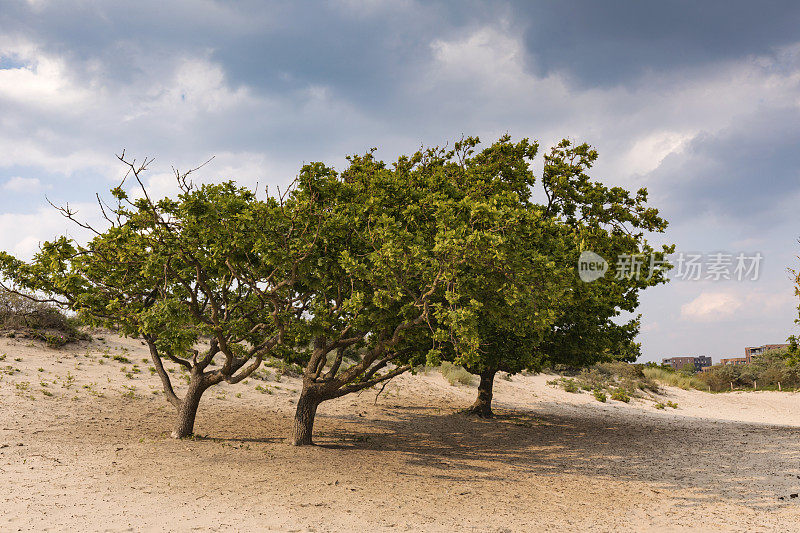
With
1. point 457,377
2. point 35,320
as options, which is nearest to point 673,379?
point 457,377

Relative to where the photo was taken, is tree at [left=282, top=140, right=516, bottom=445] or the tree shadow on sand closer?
tree at [left=282, top=140, right=516, bottom=445]

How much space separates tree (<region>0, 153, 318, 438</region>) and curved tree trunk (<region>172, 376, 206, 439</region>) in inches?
1.3

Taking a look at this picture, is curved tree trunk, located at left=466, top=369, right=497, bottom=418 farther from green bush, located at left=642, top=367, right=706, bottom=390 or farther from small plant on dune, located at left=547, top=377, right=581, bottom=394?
green bush, located at left=642, top=367, right=706, bottom=390

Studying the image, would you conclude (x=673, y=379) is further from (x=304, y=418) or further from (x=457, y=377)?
(x=304, y=418)

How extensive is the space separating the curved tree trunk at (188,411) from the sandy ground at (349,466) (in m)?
0.64

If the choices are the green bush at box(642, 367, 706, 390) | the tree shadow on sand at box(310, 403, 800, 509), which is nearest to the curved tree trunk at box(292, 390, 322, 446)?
the tree shadow on sand at box(310, 403, 800, 509)

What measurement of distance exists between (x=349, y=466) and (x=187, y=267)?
5811mm

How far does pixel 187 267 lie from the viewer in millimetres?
11016

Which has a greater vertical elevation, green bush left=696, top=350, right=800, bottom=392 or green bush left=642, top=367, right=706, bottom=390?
green bush left=696, top=350, right=800, bottom=392

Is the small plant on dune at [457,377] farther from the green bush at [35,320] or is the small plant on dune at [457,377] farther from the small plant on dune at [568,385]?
the green bush at [35,320]

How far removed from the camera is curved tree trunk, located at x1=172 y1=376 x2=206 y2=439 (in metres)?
13.7

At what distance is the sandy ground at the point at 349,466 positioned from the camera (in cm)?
798

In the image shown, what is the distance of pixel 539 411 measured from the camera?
25.1 meters

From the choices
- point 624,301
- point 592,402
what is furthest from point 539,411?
point 624,301
